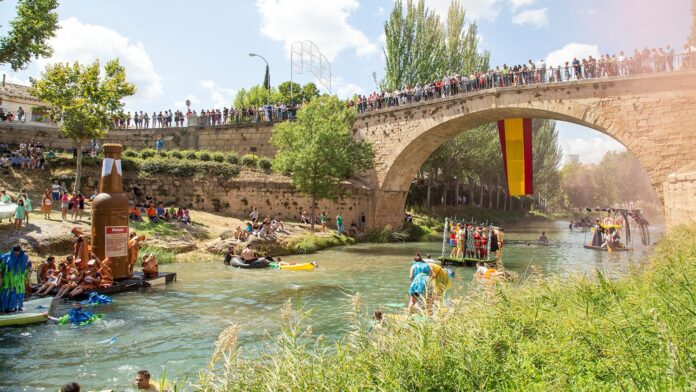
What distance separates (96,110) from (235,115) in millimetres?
13706

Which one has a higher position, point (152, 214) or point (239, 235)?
point (152, 214)

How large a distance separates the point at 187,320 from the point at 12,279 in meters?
3.15

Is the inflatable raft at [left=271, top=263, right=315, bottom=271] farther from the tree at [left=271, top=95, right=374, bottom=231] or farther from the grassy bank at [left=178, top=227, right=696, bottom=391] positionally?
the grassy bank at [left=178, top=227, right=696, bottom=391]

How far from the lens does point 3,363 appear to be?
7129 mm

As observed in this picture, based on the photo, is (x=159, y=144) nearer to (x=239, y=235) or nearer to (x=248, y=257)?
(x=239, y=235)

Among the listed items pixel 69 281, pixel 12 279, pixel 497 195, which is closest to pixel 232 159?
pixel 69 281

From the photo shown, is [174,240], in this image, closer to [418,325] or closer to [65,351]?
[65,351]

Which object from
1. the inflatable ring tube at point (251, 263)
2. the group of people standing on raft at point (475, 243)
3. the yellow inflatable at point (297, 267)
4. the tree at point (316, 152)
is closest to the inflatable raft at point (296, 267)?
the yellow inflatable at point (297, 267)

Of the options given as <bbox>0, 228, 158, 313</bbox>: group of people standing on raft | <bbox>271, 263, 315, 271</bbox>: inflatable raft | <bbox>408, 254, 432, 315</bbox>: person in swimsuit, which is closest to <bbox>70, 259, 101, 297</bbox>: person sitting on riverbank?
<bbox>0, 228, 158, 313</bbox>: group of people standing on raft

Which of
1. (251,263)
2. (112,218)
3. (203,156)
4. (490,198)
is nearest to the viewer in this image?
(112,218)

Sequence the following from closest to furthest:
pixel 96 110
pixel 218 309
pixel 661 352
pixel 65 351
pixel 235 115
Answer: pixel 661 352 → pixel 65 351 → pixel 218 309 → pixel 96 110 → pixel 235 115

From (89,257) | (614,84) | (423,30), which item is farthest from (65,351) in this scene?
(423,30)

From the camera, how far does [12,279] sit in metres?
9.14

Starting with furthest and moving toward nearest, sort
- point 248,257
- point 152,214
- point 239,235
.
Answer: point 152,214
point 239,235
point 248,257
